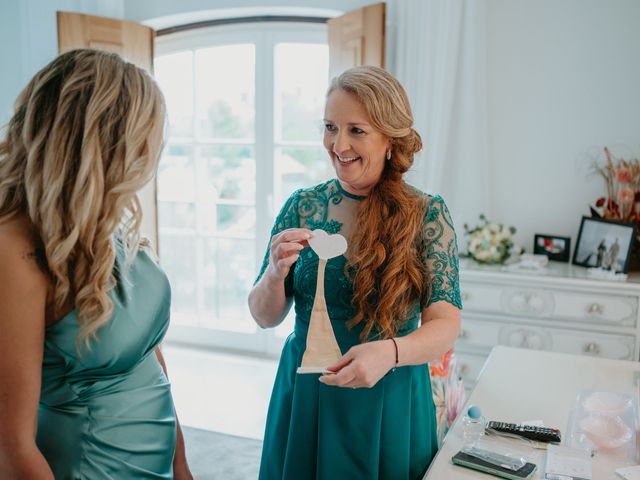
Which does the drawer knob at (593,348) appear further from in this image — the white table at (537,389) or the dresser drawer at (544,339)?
the white table at (537,389)

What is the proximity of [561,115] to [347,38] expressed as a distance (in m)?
1.34

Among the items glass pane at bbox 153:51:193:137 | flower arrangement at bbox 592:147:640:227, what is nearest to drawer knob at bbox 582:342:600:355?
flower arrangement at bbox 592:147:640:227

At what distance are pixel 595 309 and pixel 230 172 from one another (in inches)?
105

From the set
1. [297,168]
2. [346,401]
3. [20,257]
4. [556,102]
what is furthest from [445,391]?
[297,168]

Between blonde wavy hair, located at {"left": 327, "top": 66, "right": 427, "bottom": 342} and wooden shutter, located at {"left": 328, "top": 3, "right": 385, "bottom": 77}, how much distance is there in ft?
7.13

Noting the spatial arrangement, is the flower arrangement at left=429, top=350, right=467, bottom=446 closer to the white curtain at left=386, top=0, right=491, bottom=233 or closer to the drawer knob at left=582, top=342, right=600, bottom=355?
the drawer knob at left=582, top=342, right=600, bottom=355

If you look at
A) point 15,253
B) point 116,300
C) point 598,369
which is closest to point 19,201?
point 15,253

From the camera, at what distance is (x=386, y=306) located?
1495mm

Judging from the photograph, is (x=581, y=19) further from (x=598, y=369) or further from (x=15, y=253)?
(x=15, y=253)

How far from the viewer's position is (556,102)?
11.9 feet

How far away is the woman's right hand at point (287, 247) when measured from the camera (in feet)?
4.64

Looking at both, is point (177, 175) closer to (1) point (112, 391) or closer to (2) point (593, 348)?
(2) point (593, 348)

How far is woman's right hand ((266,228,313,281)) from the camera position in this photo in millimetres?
1414

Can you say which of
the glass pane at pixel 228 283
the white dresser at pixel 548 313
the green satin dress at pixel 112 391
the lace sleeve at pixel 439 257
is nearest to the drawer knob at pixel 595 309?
A: the white dresser at pixel 548 313
